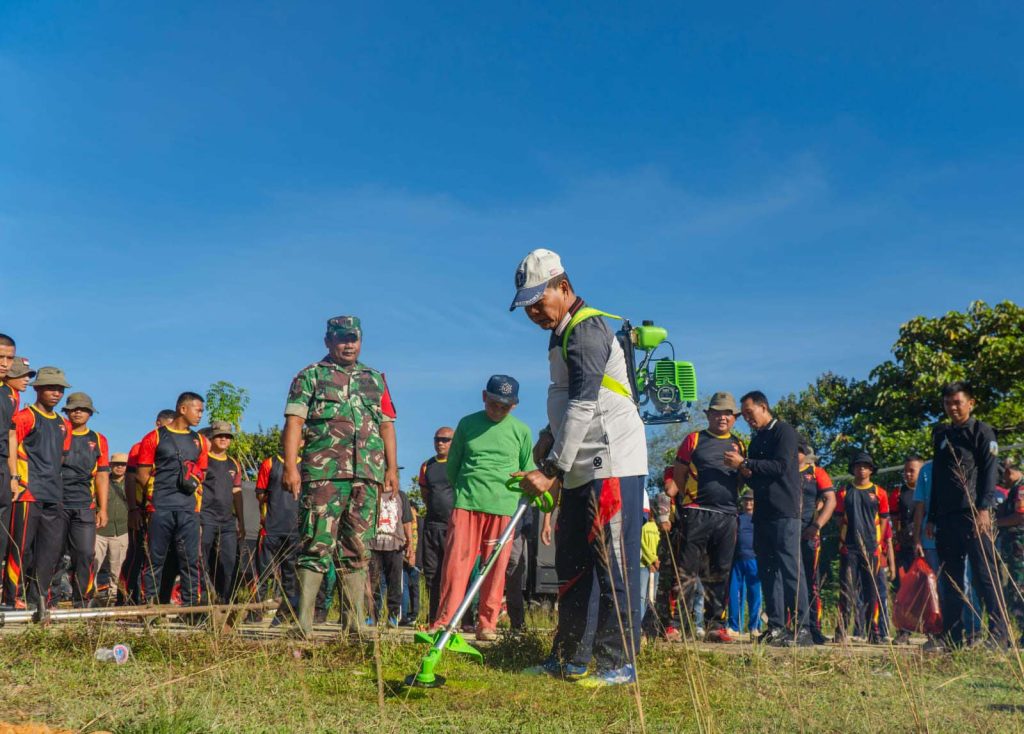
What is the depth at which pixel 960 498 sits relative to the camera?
7.07m

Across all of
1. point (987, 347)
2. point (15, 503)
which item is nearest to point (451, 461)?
point (15, 503)

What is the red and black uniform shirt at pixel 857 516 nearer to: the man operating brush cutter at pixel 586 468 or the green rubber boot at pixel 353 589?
the man operating brush cutter at pixel 586 468

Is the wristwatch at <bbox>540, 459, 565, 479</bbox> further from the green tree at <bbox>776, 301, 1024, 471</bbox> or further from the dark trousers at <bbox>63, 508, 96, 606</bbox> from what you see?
the green tree at <bbox>776, 301, 1024, 471</bbox>

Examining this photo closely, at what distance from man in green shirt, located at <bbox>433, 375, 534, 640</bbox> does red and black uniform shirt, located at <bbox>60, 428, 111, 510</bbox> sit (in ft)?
13.1

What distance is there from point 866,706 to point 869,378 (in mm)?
25864

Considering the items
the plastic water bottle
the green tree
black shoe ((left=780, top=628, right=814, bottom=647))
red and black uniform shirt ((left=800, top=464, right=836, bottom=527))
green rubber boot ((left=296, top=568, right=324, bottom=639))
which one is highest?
the green tree

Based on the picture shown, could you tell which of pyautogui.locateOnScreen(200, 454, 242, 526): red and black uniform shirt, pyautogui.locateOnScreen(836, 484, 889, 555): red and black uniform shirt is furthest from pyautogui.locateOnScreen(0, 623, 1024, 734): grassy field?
pyautogui.locateOnScreen(200, 454, 242, 526): red and black uniform shirt

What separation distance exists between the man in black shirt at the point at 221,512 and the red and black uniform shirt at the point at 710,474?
15.0 ft

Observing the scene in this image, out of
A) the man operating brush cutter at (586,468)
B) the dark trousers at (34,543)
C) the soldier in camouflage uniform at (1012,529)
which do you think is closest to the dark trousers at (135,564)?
the dark trousers at (34,543)

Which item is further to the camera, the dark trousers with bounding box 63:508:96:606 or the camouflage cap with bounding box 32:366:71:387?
the dark trousers with bounding box 63:508:96:606

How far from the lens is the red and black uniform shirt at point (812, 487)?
30.2 feet

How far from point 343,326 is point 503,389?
180 cm

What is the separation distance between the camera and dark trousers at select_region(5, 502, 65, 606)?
316 inches

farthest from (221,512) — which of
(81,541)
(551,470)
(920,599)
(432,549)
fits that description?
(920,599)
